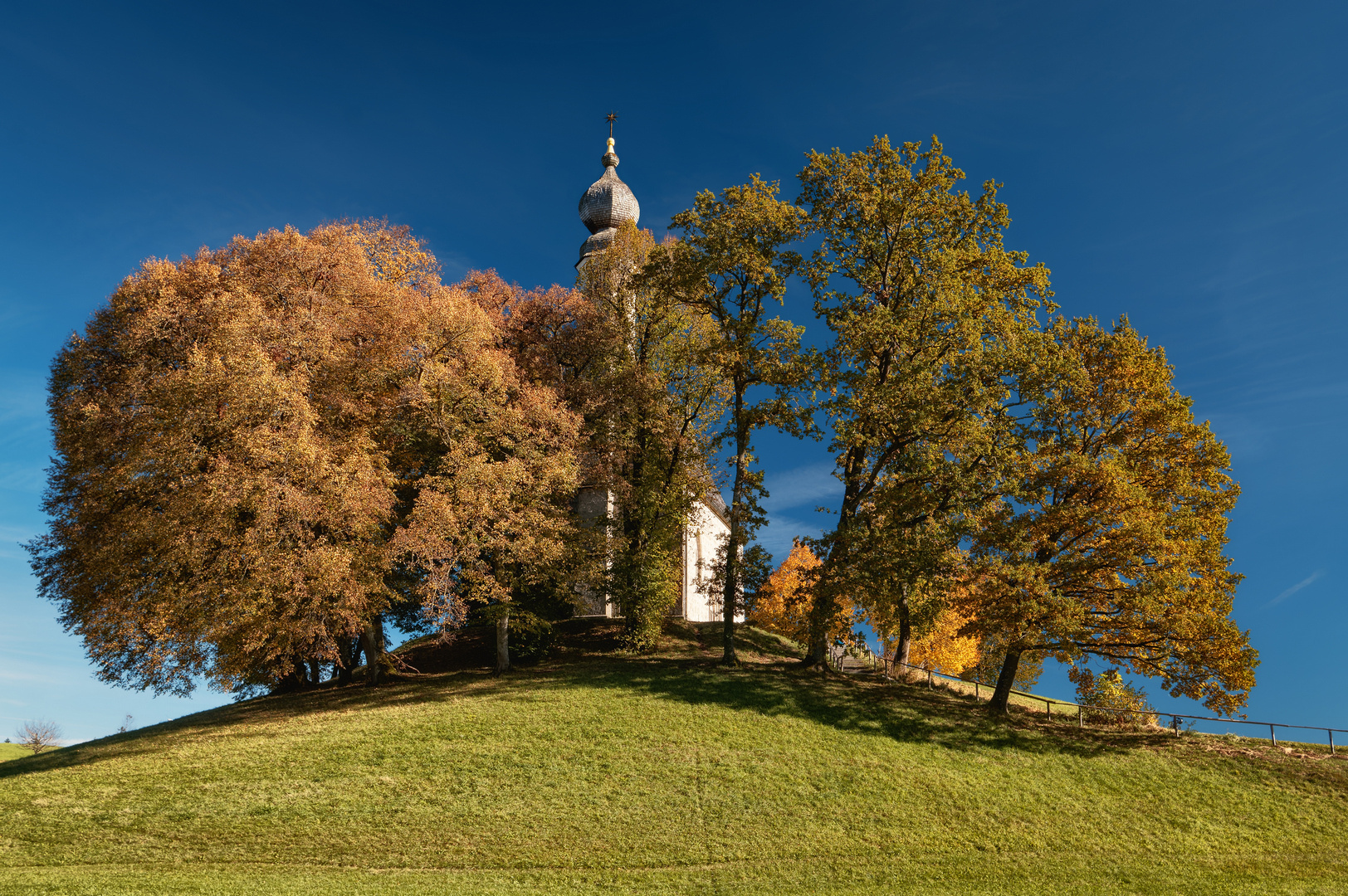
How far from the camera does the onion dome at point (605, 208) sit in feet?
141

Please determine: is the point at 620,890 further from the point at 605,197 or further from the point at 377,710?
A: the point at 605,197

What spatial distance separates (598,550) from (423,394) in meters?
8.73

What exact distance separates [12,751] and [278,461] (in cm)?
2407

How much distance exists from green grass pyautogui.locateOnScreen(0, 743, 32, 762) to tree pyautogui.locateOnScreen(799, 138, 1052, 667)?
3094 cm

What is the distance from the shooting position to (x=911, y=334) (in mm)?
24484

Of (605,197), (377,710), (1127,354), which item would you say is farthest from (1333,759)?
(605,197)

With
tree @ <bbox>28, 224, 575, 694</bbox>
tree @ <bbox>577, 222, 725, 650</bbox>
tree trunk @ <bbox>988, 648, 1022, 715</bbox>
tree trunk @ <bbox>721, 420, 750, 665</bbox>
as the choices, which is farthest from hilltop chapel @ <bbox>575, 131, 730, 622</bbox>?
tree trunk @ <bbox>988, 648, 1022, 715</bbox>

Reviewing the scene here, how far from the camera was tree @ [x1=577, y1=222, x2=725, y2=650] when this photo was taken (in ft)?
96.1

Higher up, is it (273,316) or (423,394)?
(273,316)

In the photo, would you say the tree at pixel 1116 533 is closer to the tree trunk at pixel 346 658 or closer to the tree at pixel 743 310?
the tree at pixel 743 310

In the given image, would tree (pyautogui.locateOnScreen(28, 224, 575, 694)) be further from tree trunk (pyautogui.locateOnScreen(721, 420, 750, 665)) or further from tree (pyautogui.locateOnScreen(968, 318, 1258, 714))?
tree (pyautogui.locateOnScreen(968, 318, 1258, 714))

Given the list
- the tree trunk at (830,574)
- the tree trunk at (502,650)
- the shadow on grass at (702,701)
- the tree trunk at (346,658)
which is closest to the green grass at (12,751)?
the shadow on grass at (702,701)

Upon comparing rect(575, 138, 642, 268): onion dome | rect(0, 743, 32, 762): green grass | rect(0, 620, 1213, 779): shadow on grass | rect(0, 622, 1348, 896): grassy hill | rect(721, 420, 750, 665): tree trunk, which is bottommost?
rect(0, 743, 32, 762): green grass

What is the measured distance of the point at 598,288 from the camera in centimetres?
3300
